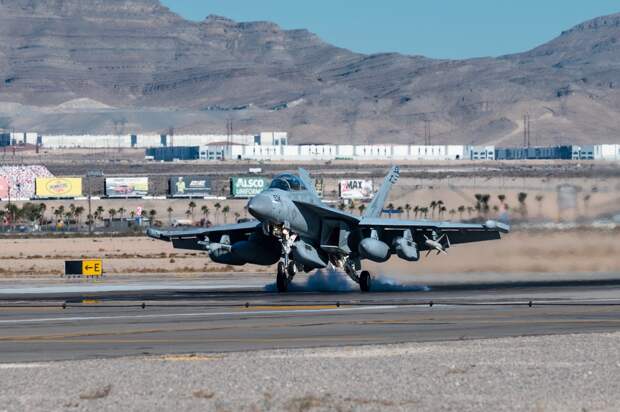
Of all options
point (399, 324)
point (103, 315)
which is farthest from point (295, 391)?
point (103, 315)

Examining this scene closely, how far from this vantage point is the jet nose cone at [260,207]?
1665 inches

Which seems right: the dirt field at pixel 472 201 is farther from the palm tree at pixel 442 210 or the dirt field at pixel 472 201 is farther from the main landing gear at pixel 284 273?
the main landing gear at pixel 284 273

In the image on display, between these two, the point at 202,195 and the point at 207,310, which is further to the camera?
the point at 202,195

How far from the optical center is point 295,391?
19.6 metres

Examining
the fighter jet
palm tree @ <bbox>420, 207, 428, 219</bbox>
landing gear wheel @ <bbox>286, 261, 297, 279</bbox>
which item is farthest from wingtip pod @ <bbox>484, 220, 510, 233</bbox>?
palm tree @ <bbox>420, 207, 428, 219</bbox>

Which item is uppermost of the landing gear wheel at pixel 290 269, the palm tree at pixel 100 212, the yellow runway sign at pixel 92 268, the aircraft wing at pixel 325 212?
the palm tree at pixel 100 212

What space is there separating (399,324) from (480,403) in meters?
11.9

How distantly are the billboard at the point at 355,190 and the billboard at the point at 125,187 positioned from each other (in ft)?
88.6

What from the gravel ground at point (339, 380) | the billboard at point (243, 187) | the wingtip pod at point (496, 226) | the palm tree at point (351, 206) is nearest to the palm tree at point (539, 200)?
the wingtip pod at point (496, 226)

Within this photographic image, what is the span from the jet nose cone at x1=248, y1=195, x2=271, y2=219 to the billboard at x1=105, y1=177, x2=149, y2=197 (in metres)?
124

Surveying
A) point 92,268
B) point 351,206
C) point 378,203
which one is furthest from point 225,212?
point 378,203

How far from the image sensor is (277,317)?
3297 centimetres

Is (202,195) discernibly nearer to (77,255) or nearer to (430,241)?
(77,255)

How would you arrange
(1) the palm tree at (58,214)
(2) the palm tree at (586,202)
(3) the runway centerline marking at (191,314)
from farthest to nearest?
(1) the palm tree at (58,214) → (2) the palm tree at (586,202) → (3) the runway centerline marking at (191,314)
